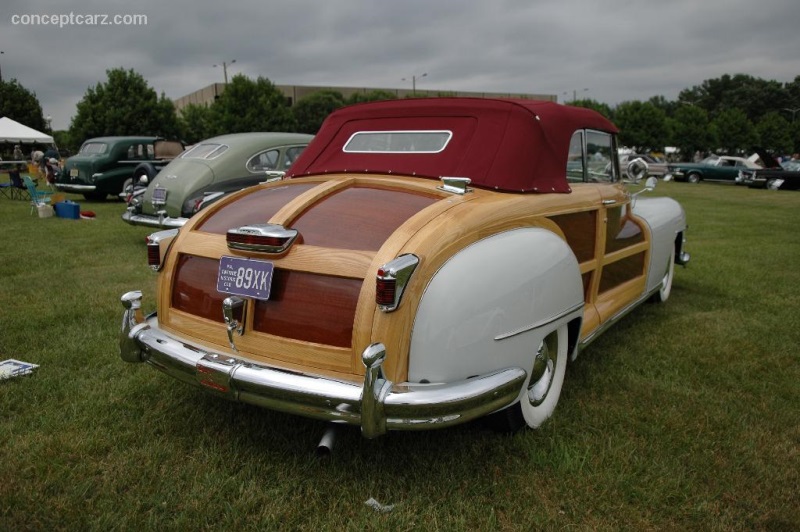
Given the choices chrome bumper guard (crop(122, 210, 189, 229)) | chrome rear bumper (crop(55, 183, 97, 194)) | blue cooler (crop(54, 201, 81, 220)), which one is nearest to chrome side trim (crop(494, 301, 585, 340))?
chrome bumper guard (crop(122, 210, 189, 229))

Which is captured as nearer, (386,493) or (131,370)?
(386,493)

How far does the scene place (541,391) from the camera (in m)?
2.71

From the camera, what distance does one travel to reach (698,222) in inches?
417

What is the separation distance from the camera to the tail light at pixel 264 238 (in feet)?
7.11

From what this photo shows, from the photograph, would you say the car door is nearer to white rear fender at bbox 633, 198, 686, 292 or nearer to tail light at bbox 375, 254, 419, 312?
white rear fender at bbox 633, 198, 686, 292

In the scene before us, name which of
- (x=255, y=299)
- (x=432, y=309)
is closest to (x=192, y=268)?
(x=255, y=299)

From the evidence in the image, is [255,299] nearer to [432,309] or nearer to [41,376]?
[432,309]

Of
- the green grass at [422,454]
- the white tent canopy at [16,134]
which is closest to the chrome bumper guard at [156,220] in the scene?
the green grass at [422,454]

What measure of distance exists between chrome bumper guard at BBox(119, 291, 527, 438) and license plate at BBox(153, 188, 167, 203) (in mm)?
5900

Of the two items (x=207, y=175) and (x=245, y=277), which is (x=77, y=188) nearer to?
(x=207, y=175)

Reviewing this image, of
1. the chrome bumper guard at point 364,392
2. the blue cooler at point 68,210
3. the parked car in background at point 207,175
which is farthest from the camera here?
the blue cooler at point 68,210

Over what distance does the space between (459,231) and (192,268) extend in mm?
1217

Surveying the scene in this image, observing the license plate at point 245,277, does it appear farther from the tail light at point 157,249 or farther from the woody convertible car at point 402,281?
the tail light at point 157,249

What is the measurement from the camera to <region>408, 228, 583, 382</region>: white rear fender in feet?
6.48
